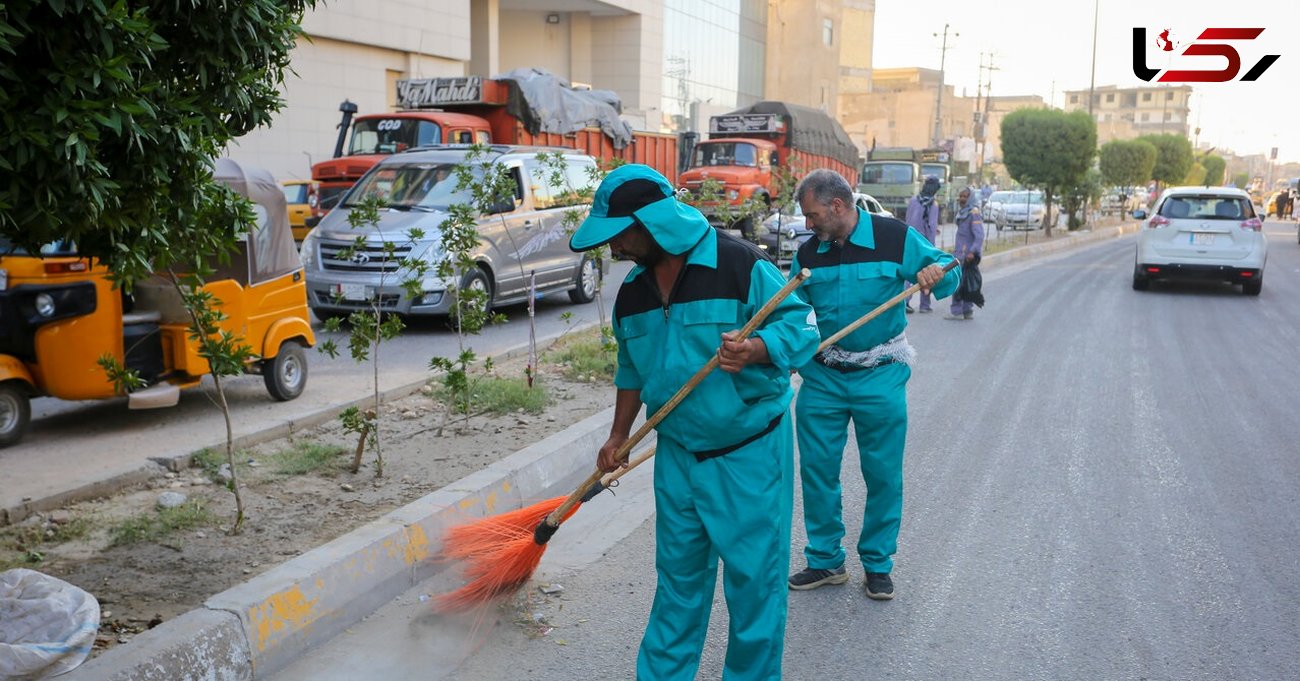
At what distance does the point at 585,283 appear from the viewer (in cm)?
1445

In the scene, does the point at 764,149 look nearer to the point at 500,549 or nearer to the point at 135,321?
the point at 135,321

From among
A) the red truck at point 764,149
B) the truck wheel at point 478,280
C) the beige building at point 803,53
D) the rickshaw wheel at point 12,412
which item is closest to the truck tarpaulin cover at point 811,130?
the red truck at point 764,149

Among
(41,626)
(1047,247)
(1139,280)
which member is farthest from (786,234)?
(41,626)

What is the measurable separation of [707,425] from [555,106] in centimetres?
1711

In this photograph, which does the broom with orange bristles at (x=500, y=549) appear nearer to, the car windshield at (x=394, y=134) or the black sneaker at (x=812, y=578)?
the black sneaker at (x=812, y=578)

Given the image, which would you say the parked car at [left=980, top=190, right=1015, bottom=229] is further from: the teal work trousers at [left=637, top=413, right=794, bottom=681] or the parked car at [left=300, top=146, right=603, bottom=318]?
the teal work trousers at [left=637, top=413, right=794, bottom=681]

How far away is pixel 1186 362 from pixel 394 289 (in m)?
8.11

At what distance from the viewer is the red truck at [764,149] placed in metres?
24.1

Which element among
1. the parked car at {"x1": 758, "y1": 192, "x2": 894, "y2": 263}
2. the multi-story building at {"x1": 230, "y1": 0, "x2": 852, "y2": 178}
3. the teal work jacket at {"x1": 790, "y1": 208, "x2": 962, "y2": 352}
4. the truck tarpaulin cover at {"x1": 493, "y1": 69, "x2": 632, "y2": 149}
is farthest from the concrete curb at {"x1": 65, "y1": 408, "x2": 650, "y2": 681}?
the truck tarpaulin cover at {"x1": 493, "y1": 69, "x2": 632, "y2": 149}

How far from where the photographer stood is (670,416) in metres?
3.33

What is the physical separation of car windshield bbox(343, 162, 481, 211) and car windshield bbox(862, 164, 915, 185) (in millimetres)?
24914

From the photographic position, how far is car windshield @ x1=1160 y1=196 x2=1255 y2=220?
16.9 metres

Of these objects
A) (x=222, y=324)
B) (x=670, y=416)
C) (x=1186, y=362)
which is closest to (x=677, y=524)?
(x=670, y=416)

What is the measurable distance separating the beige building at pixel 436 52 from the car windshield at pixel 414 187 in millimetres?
5824
